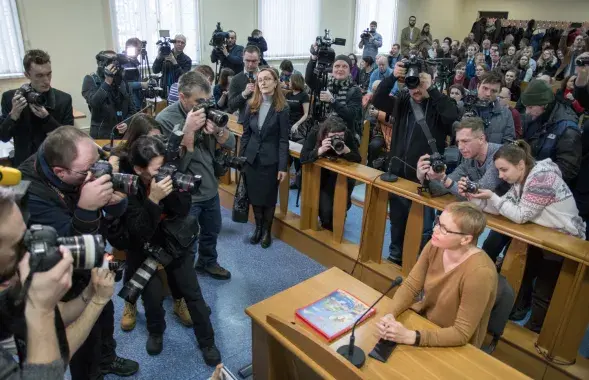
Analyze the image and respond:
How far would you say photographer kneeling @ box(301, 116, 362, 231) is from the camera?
291cm

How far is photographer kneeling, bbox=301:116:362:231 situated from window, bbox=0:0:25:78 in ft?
15.2

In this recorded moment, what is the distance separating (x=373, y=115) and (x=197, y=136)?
279 cm

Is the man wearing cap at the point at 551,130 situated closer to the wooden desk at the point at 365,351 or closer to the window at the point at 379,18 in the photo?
the wooden desk at the point at 365,351

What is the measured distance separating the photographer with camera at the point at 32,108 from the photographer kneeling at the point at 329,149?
1.74 m

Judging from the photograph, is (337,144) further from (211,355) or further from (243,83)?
(211,355)

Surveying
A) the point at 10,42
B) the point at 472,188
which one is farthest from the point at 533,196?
the point at 10,42

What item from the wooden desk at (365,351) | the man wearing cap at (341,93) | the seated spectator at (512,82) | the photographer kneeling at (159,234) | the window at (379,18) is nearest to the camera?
the wooden desk at (365,351)

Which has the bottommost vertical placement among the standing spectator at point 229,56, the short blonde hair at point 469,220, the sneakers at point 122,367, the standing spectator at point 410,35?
the sneakers at point 122,367

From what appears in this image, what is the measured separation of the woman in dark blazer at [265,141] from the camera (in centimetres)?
299

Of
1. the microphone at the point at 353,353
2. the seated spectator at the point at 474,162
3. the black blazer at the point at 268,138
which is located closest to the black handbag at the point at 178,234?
the microphone at the point at 353,353

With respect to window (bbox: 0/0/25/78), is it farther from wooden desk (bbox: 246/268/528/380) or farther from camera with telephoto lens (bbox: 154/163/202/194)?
wooden desk (bbox: 246/268/528/380)

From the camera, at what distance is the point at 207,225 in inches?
112

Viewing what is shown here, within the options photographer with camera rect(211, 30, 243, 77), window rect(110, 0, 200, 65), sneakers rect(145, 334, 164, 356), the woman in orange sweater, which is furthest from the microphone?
window rect(110, 0, 200, 65)

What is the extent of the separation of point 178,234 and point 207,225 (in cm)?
84
